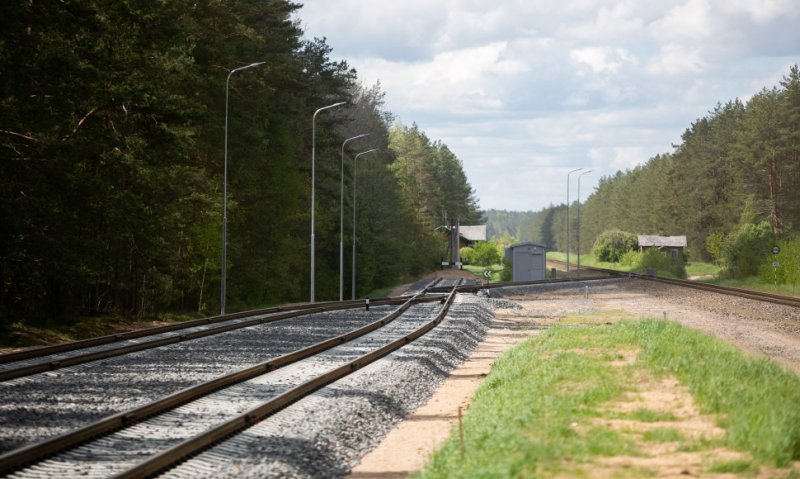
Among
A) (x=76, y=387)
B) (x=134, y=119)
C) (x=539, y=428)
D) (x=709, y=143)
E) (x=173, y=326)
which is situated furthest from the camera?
(x=709, y=143)

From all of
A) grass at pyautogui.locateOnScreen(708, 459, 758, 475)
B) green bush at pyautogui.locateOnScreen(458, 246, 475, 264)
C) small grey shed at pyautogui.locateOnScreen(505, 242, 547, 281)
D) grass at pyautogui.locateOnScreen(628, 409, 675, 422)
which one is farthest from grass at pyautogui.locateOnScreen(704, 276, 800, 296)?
green bush at pyautogui.locateOnScreen(458, 246, 475, 264)

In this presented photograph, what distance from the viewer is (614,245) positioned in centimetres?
14450

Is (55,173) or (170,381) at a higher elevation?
(55,173)

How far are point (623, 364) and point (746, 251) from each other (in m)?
66.7

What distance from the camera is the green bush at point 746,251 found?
3088 inches

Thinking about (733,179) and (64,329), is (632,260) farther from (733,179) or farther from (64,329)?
(64,329)

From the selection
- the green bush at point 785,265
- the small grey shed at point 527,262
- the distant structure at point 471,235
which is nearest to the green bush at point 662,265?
the small grey shed at point 527,262

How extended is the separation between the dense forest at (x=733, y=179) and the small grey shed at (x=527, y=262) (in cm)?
1637

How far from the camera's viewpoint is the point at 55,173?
25.8m

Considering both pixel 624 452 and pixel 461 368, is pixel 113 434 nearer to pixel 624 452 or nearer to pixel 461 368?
pixel 624 452

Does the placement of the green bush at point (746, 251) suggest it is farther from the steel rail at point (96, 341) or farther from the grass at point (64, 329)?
the grass at point (64, 329)

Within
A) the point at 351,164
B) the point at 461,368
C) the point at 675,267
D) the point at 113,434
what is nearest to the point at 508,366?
the point at 461,368

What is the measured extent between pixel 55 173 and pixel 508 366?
44.2 feet

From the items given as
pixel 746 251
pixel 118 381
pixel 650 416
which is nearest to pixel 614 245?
pixel 746 251
